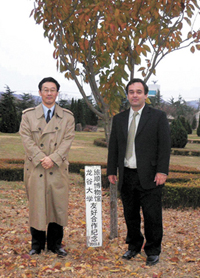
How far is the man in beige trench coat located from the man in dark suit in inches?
22.9

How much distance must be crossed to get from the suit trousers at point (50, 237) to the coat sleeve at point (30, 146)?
0.81 meters

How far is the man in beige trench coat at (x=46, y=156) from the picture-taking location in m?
3.55

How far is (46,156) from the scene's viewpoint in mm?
3504

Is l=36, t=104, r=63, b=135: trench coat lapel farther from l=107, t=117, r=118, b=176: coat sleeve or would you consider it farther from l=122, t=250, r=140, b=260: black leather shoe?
l=122, t=250, r=140, b=260: black leather shoe

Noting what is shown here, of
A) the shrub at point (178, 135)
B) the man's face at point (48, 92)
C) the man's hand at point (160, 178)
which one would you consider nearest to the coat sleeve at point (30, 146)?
the man's face at point (48, 92)

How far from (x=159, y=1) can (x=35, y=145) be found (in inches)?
96.5

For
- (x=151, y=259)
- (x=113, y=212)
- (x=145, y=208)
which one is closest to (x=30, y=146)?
(x=145, y=208)

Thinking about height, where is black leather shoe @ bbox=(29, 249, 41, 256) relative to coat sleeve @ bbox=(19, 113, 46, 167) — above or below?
below

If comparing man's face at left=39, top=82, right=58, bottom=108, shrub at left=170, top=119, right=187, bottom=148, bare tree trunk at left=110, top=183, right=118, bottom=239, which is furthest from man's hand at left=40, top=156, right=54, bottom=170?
shrub at left=170, top=119, right=187, bottom=148

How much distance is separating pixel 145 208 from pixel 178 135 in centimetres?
1686

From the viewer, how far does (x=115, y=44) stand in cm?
427

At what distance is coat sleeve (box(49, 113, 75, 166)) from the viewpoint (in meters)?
3.48

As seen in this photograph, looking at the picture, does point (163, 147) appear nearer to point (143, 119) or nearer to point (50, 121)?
point (143, 119)

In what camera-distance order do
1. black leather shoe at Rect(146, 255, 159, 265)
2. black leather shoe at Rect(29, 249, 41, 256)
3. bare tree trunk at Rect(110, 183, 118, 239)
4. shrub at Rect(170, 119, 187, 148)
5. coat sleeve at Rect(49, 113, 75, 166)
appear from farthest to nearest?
shrub at Rect(170, 119, 187, 148)
bare tree trunk at Rect(110, 183, 118, 239)
black leather shoe at Rect(29, 249, 41, 256)
black leather shoe at Rect(146, 255, 159, 265)
coat sleeve at Rect(49, 113, 75, 166)
